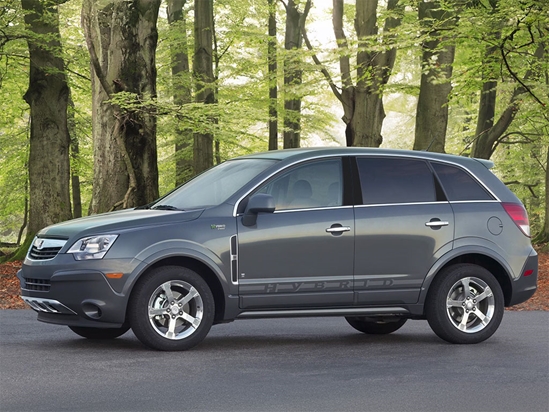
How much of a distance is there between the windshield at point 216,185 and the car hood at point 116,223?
1.19 ft

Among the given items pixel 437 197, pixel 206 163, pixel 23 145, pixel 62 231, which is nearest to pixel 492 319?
pixel 437 197

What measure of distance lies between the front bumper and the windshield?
3.63ft

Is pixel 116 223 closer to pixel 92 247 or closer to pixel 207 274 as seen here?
pixel 92 247

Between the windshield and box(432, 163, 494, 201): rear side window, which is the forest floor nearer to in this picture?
the windshield

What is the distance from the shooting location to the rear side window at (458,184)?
9.73m

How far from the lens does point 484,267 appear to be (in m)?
9.95

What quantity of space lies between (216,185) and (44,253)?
1803 millimetres

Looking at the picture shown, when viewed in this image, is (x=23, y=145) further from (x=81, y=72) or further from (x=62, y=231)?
(x=62, y=231)

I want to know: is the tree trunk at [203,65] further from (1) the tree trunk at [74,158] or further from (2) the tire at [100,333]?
(2) the tire at [100,333]

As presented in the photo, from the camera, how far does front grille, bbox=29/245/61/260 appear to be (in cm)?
855

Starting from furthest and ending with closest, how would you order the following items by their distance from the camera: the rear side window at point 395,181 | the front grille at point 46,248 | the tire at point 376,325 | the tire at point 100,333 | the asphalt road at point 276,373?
the tire at point 376,325 < the tire at point 100,333 < the rear side window at point 395,181 < the front grille at point 46,248 < the asphalt road at point 276,373

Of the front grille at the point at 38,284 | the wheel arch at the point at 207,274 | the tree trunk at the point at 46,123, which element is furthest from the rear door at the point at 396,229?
the tree trunk at the point at 46,123

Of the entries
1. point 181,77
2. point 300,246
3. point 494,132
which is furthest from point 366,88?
point 300,246

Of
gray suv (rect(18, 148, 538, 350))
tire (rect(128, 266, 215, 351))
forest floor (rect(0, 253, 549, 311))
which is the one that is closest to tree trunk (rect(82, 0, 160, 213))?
forest floor (rect(0, 253, 549, 311))
